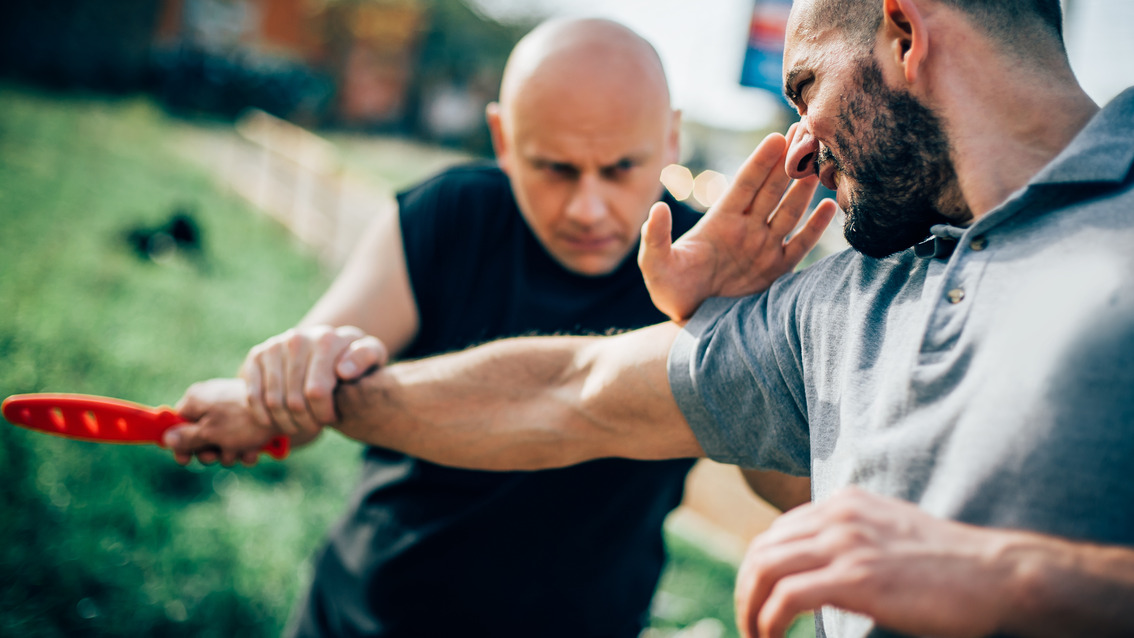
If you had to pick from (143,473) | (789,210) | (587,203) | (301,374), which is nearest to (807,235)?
(789,210)

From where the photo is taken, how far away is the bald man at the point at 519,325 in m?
1.89

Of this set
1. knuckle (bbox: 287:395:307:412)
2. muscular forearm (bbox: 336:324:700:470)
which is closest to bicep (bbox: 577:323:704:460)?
muscular forearm (bbox: 336:324:700:470)

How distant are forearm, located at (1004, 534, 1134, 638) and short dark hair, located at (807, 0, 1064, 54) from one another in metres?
0.78

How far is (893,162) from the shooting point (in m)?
1.13

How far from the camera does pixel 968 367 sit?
90 cm

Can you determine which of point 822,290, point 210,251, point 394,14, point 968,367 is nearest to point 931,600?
point 968,367

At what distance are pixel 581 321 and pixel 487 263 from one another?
33 cm

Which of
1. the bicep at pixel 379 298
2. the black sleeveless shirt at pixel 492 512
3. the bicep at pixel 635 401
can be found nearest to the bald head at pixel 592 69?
the black sleeveless shirt at pixel 492 512

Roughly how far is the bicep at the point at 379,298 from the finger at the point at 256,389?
0.78 ft

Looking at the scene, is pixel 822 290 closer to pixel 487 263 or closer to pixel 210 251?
pixel 487 263

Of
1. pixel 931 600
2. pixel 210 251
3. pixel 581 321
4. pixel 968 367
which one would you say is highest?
pixel 968 367

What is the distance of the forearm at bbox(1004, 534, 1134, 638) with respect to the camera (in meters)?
0.71

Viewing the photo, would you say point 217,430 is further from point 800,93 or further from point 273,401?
point 800,93

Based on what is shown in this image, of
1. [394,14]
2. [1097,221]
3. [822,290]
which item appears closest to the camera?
[1097,221]
